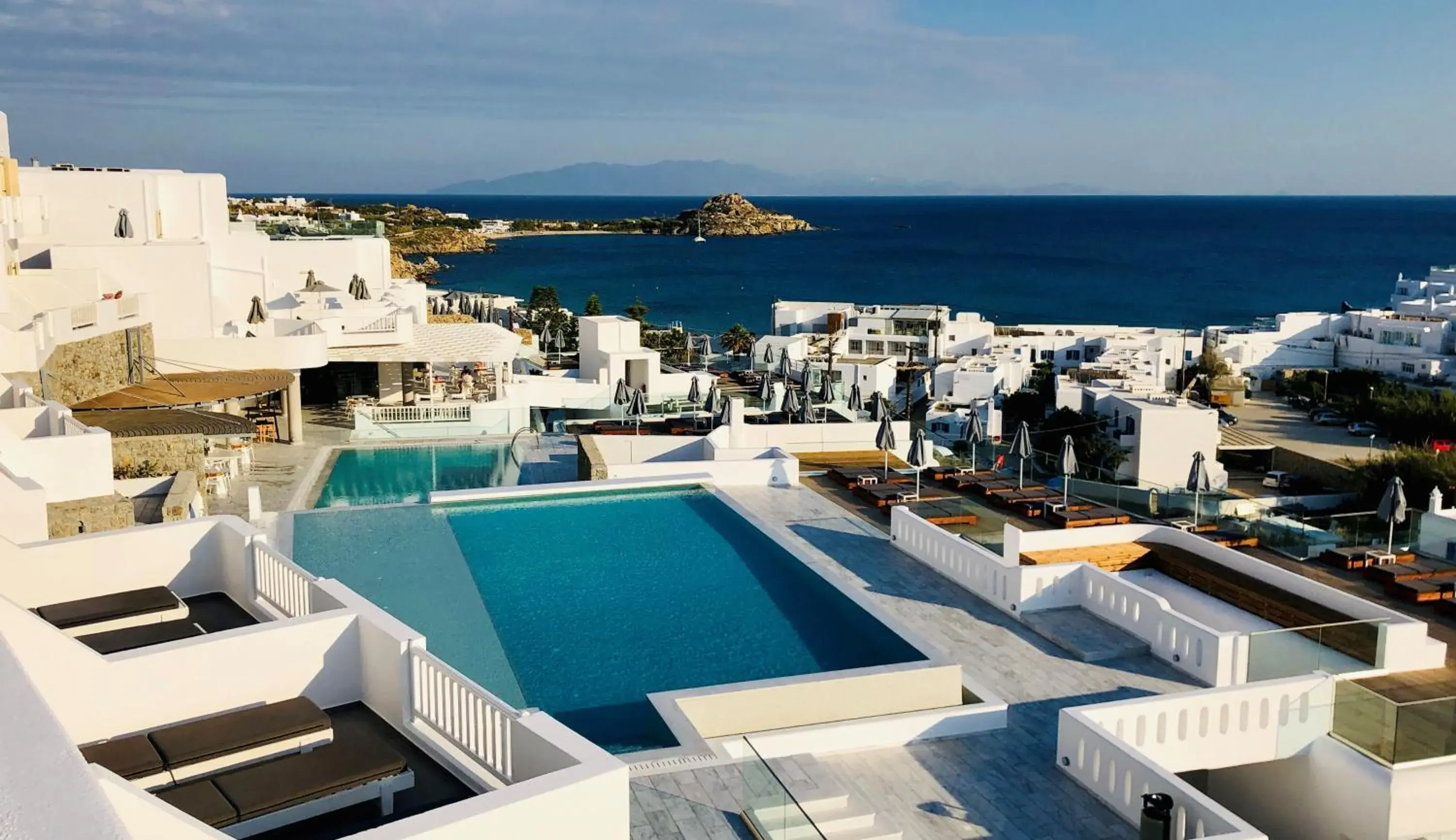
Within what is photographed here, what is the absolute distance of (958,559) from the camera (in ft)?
43.2

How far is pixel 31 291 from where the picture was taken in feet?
61.7

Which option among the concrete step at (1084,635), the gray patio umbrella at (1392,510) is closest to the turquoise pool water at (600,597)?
the concrete step at (1084,635)

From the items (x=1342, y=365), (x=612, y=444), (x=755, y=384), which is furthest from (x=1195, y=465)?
(x=1342, y=365)

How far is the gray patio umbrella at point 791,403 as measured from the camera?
24953mm

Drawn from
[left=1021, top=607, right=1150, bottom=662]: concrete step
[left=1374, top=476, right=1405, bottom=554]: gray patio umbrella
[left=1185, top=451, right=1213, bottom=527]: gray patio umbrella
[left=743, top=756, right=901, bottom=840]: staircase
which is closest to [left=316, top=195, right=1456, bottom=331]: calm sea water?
[left=1185, top=451, right=1213, bottom=527]: gray patio umbrella

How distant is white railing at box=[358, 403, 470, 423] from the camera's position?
2370 cm

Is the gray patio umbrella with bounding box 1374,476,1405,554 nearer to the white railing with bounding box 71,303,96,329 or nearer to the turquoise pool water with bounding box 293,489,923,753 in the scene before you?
the turquoise pool water with bounding box 293,489,923,753

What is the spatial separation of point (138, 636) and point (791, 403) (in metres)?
19.1

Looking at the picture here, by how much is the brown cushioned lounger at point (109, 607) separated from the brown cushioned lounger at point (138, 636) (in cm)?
10

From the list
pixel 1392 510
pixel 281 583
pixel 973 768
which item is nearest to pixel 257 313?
pixel 281 583

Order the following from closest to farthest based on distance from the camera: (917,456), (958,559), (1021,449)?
(958,559) → (917,456) → (1021,449)

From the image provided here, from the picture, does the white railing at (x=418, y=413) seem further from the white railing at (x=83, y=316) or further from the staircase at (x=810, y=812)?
the staircase at (x=810, y=812)

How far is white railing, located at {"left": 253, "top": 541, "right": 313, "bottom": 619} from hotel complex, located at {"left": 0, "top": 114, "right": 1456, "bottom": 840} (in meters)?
0.03

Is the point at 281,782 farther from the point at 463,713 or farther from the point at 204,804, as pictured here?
the point at 463,713
